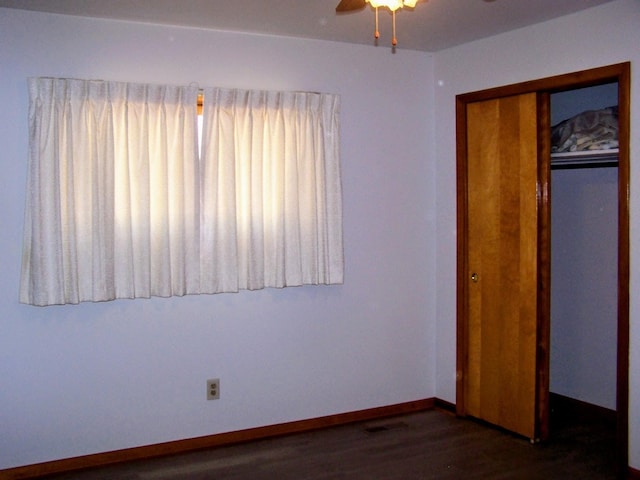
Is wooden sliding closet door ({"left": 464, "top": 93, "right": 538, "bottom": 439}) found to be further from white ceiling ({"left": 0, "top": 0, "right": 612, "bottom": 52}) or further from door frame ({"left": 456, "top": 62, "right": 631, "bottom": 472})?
white ceiling ({"left": 0, "top": 0, "right": 612, "bottom": 52})

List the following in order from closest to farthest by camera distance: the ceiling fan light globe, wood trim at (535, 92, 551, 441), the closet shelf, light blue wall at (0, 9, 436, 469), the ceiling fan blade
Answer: the ceiling fan light globe → the ceiling fan blade → light blue wall at (0, 9, 436, 469) → the closet shelf → wood trim at (535, 92, 551, 441)

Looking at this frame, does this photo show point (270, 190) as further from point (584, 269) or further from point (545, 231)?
point (584, 269)

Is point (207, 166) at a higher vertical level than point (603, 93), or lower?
lower

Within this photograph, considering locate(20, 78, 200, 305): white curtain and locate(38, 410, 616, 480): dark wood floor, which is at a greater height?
locate(20, 78, 200, 305): white curtain

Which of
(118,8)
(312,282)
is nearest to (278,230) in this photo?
(312,282)

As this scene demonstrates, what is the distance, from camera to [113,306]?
11.0ft

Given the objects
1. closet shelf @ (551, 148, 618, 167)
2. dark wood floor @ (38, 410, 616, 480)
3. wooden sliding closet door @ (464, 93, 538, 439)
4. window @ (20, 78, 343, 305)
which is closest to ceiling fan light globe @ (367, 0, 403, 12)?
window @ (20, 78, 343, 305)

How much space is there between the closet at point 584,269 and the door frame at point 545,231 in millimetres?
319

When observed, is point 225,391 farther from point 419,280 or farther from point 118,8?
point 118,8

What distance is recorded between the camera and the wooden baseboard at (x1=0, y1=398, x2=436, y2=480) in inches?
127

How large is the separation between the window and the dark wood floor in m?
0.96

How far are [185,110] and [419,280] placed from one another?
196cm

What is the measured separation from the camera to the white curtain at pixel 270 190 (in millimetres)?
3455

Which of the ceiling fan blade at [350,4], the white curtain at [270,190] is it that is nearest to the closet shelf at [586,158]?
the white curtain at [270,190]
